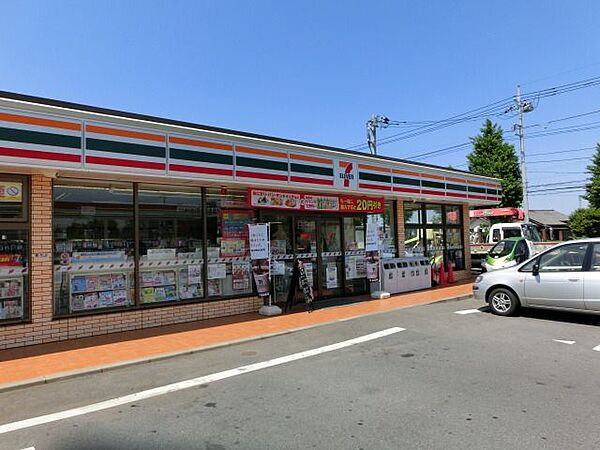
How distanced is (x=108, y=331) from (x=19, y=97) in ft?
14.8

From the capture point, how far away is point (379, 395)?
525 centimetres

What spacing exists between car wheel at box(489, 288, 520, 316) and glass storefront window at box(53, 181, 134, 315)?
775cm

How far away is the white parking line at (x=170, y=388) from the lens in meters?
4.83

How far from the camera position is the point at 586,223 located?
3291 centimetres

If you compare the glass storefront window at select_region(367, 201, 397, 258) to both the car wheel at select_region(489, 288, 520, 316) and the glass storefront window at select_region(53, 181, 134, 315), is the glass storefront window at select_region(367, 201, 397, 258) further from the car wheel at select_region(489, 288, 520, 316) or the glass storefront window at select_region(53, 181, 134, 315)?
the glass storefront window at select_region(53, 181, 134, 315)

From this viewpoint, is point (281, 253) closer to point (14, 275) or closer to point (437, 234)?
point (14, 275)

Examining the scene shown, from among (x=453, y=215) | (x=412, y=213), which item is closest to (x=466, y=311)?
(x=412, y=213)

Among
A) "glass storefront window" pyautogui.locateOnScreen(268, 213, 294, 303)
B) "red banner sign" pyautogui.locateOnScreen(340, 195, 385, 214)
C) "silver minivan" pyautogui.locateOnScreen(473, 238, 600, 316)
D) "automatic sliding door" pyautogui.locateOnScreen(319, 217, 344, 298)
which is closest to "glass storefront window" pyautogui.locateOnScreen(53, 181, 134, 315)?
"glass storefront window" pyautogui.locateOnScreen(268, 213, 294, 303)

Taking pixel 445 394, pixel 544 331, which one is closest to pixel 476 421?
pixel 445 394

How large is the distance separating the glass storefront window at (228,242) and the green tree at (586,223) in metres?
30.3

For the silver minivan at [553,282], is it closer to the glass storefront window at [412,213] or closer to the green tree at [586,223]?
the glass storefront window at [412,213]

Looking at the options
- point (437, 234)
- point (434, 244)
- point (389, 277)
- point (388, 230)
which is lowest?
point (389, 277)

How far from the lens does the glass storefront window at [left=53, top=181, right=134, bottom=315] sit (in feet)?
28.6

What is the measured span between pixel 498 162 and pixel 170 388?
33637mm
